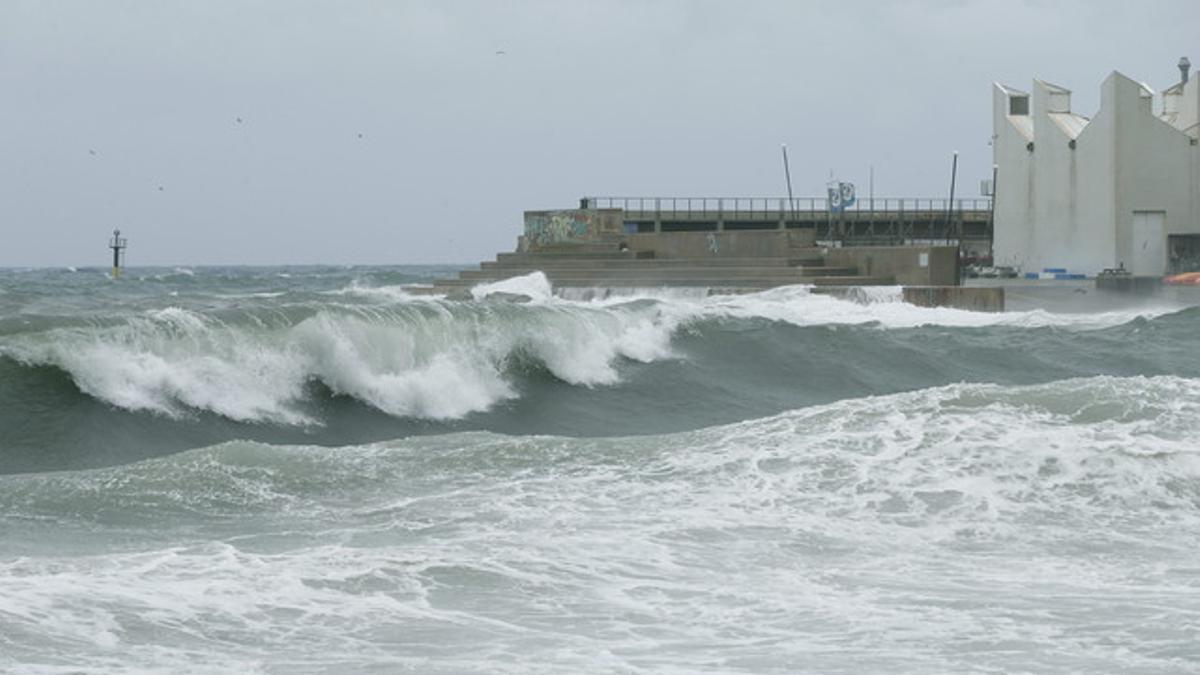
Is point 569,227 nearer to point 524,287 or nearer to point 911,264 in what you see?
point 524,287

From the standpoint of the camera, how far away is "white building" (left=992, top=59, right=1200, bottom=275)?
Answer: 150 ft

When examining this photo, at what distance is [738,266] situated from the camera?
38188 mm

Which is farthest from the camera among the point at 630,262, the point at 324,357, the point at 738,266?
the point at 630,262

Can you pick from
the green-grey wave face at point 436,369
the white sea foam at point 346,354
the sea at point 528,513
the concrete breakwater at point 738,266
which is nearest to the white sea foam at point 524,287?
the concrete breakwater at point 738,266

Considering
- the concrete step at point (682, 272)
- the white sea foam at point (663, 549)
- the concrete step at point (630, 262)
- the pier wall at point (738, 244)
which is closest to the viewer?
the white sea foam at point (663, 549)

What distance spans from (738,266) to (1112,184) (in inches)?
553

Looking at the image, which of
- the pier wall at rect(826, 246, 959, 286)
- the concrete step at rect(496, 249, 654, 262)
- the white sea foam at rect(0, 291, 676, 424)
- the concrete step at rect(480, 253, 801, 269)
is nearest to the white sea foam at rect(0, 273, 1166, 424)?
the white sea foam at rect(0, 291, 676, 424)

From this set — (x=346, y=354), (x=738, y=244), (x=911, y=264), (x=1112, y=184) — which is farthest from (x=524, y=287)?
(x=346, y=354)

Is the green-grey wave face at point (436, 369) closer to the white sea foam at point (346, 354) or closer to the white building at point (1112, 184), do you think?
the white sea foam at point (346, 354)

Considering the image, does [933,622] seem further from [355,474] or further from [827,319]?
[827,319]

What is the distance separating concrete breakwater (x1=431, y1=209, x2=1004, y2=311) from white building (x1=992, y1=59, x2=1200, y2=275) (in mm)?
10323

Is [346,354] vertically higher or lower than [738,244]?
lower

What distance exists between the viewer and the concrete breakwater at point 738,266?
35.8m

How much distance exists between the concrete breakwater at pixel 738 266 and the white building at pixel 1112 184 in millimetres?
10323
